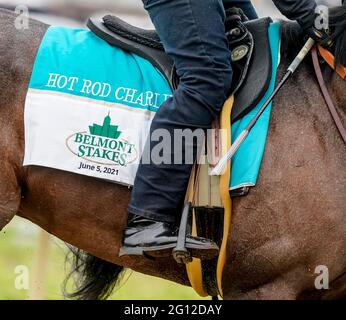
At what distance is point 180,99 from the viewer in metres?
4.72

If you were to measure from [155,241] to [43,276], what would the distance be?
298cm

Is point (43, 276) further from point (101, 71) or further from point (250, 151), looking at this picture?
point (250, 151)

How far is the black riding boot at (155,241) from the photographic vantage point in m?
4.70

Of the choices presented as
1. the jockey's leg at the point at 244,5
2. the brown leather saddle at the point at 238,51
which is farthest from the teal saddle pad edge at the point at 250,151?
the jockey's leg at the point at 244,5

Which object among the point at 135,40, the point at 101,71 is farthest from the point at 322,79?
the point at 101,71

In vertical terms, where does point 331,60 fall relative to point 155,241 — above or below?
above

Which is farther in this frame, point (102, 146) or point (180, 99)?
point (102, 146)

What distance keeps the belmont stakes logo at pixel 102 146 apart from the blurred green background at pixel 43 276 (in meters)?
1.84

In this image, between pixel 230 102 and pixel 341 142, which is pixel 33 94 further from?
pixel 341 142

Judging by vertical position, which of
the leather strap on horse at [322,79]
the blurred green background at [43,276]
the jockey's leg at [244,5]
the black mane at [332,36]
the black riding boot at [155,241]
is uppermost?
the jockey's leg at [244,5]

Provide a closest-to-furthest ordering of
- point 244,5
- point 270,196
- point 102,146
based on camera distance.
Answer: point 270,196 → point 102,146 → point 244,5

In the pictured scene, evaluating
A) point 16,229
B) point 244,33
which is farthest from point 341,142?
point 16,229

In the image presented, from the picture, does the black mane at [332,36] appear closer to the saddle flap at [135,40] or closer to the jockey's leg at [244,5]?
the jockey's leg at [244,5]

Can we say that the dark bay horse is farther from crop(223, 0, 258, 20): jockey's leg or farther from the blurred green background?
the blurred green background
